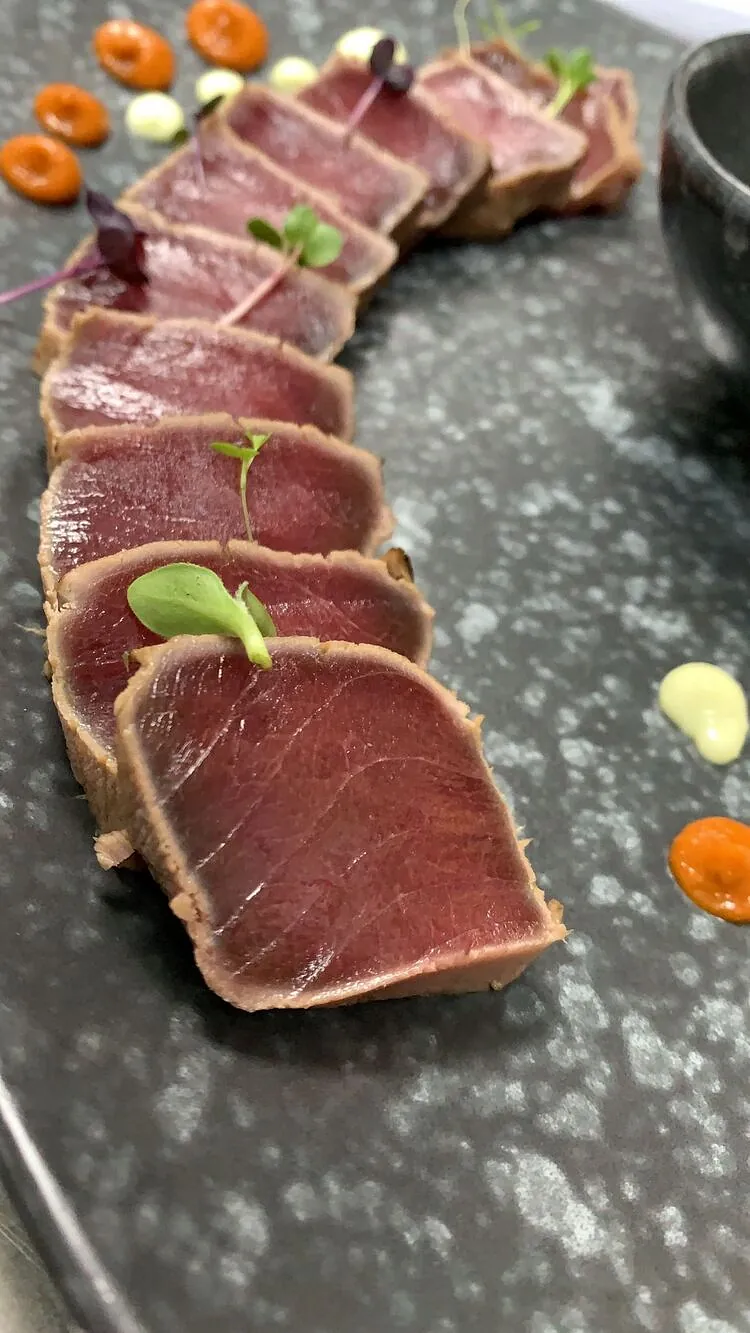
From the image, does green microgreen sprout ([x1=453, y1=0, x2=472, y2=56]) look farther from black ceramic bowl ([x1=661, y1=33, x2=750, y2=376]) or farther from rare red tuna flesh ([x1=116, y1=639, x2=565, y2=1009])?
rare red tuna flesh ([x1=116, y1=639, x2=565, y2=1009])

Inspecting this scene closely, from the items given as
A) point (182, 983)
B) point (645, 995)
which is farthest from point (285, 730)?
point (645, 995)

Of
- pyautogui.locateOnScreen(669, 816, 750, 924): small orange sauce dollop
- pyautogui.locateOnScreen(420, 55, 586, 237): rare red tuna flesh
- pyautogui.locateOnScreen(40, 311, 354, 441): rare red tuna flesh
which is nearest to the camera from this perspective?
pyautogui.locateOnScreen(669, 816, 750, 924): small orange sauce dollop

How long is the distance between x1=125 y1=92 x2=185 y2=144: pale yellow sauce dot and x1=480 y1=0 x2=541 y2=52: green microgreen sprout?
3.86ft

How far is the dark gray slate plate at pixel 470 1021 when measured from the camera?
1.40 m

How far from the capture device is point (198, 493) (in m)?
1.94

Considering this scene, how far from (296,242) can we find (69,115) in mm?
963

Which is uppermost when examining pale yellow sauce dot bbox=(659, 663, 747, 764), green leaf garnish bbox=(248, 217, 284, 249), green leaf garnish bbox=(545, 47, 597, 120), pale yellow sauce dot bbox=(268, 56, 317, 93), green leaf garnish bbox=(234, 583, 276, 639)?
pale yellow sauce dot bbox=(268, 56, 317, 93)

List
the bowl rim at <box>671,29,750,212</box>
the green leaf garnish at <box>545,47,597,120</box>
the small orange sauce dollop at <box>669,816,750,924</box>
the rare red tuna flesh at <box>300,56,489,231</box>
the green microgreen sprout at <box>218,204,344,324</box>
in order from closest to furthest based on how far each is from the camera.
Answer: the small orange sauce dollop at <box>669,816,750,924</box>, the bowl rim at <box>671,29,750,212</box>, the green microgreen sprout at <box>218,204,344,324</box>, the rare red tuna flesh at <box>300,56,489,231</box>, the green leaf garnish at <box>545,47,597,120</box>

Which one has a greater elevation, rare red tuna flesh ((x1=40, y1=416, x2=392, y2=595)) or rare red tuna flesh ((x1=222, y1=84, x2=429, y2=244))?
rare red tuna flesh ((x1=222, y1=84, x2=429, y2=244))

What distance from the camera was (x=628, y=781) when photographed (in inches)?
82.7

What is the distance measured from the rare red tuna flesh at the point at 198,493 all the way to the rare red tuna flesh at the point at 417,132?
45.7 inches

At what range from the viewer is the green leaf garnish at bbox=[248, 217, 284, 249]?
8.05 ft

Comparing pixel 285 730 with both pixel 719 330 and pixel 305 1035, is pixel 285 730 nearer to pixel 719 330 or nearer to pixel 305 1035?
pixel 305 1035

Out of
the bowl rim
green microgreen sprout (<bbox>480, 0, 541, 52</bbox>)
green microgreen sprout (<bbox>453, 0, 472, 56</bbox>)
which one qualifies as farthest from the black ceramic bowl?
green microgreen sprout (<bbox>453, 0, 472, 56</bbox>)
